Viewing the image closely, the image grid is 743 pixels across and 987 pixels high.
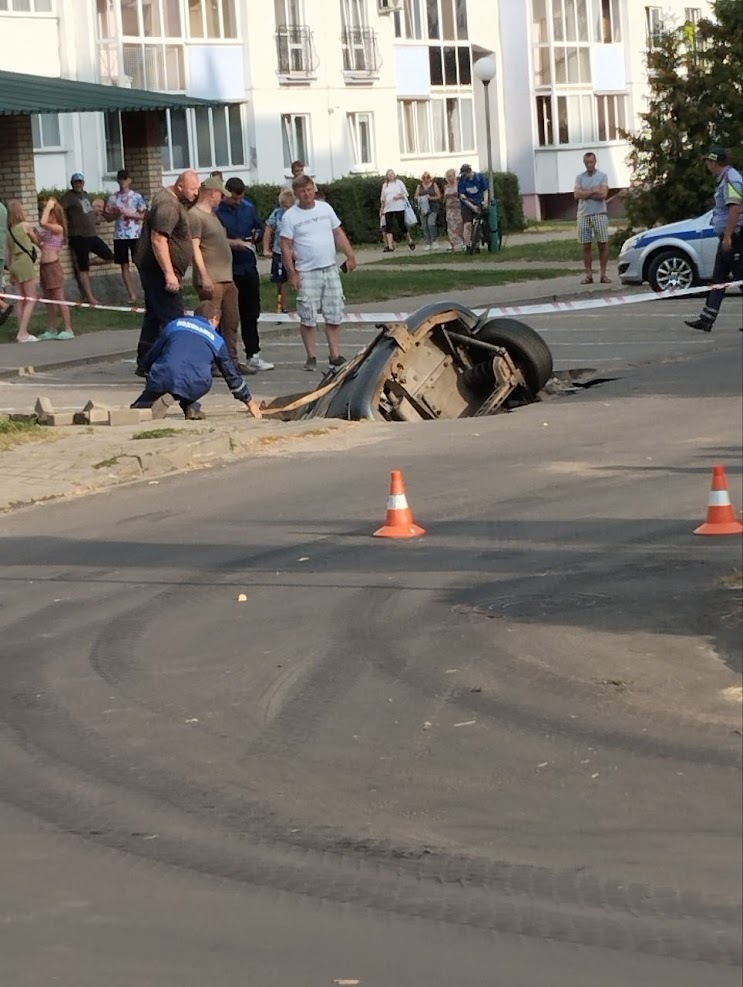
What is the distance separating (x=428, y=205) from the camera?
46281mm

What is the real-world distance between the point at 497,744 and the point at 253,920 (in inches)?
62.8

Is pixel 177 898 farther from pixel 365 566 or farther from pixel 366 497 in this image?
pixel 366 497

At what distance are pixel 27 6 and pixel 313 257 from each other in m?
27.6

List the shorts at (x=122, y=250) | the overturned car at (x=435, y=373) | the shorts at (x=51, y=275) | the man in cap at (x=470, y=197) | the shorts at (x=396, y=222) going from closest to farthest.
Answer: the overturned car at (x=435, y=373), the shorts at (x=51, y=275), the shorts at (x=122, y=250), the man in cap at (x=470, y=197), the shorts at (x=396, y=222)

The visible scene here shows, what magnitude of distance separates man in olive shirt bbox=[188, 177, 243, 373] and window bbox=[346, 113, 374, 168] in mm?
38856

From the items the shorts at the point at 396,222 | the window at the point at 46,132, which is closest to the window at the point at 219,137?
the shorts at the point at 396,222

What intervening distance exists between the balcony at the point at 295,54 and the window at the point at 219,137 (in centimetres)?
199

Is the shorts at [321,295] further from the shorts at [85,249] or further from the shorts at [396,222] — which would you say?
the shorts at [396,222]

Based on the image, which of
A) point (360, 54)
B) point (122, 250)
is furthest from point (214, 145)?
point (122, 250)

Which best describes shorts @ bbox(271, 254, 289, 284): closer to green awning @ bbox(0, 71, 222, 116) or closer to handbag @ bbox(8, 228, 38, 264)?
handbag @ bbox(8, 228, 38, 264)

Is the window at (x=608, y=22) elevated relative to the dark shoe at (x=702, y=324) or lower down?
elevated

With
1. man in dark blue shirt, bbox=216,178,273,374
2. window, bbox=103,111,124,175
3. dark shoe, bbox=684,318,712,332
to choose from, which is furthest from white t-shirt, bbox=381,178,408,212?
dark shoe, bbox=684,318,712,332

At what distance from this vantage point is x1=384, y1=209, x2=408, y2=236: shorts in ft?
150

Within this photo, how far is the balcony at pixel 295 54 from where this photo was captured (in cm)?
5241
